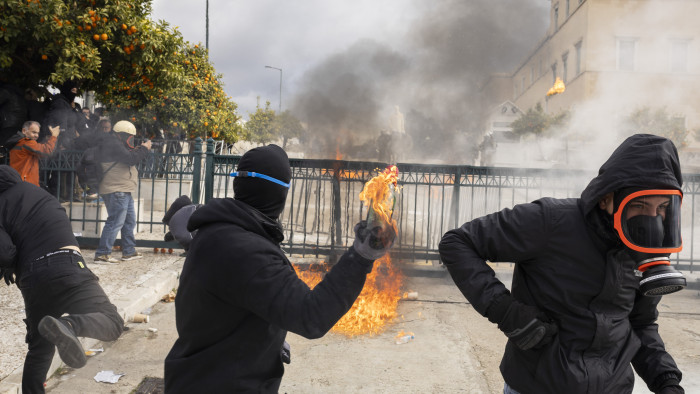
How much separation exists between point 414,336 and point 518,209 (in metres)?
3.18

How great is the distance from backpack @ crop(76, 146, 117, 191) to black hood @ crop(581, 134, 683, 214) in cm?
665

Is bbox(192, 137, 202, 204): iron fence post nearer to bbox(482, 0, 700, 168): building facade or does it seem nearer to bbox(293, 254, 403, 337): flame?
bbox(293, 254, 403, 337): flame

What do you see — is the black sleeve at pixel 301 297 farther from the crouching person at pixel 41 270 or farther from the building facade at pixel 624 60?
the building facade at pixel 624 60

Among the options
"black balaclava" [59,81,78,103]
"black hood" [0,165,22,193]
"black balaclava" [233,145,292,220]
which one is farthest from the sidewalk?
"black balaclava" [59,81,78,103]

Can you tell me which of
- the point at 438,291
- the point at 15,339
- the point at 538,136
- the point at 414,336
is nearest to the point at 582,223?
the point at 414,336

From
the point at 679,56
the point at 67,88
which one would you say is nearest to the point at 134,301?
the point at 67,88

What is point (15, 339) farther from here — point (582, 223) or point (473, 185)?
point (473, 185)

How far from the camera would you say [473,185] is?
283 inches

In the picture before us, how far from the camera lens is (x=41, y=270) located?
3.04m

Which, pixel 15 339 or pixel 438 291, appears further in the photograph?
Result: pixel 438 291

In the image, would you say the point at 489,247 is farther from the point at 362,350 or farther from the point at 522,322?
the point at 362,350

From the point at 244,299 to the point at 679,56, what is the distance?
1291 inches

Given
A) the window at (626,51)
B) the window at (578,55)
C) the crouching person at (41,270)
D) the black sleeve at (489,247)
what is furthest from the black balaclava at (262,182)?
the window at (578,55)

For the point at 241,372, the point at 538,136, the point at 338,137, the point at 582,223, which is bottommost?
the point at 241,372
